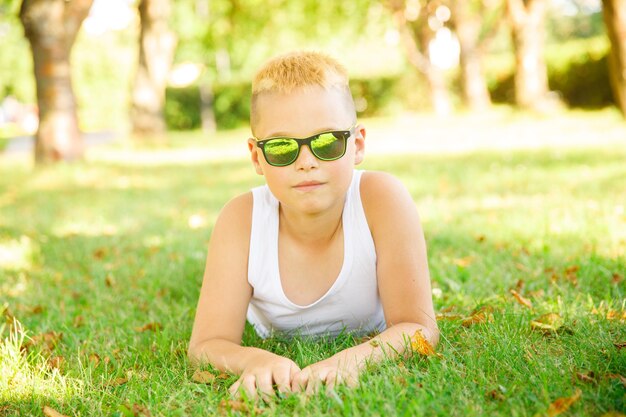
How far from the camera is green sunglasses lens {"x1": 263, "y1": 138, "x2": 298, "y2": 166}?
2600mm

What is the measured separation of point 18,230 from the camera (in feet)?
21.6

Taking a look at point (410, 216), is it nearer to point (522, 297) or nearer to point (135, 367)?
point (522, 297)

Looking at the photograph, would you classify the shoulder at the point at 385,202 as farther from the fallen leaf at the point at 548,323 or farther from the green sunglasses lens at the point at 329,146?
the fallen leaf at the point at 548,323

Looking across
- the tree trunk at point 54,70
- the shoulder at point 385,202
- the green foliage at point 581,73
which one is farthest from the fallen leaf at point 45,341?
the green foliage at point 581,73

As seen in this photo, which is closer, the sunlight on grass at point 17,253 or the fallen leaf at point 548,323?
the fallen leaf at point 548,323

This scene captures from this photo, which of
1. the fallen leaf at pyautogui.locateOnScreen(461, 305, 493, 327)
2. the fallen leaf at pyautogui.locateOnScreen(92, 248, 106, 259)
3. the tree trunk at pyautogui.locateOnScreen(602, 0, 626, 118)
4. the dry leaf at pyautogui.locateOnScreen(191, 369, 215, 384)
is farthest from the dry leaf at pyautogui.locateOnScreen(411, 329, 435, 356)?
the tree trunk at pyautogui.locateOnScreen(602, 0, 626, 118)

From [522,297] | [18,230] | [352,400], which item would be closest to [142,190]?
[18,230]

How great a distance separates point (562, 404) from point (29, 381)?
2024 millimetres

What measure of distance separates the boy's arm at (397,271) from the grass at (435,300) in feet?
0.32

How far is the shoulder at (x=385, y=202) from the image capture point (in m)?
2.80

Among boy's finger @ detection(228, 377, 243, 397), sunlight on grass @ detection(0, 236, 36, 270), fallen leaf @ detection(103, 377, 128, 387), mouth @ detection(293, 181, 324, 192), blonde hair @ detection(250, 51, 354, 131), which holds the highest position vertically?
blonde hair @ detection(250, 51, 354, 131)

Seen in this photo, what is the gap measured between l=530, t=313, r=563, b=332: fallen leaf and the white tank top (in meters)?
0.70

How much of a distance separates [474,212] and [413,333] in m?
3.74

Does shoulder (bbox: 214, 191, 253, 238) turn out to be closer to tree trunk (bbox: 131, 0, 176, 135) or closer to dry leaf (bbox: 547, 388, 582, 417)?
dry leaf (bbox: 547, 388, 582, 417)
